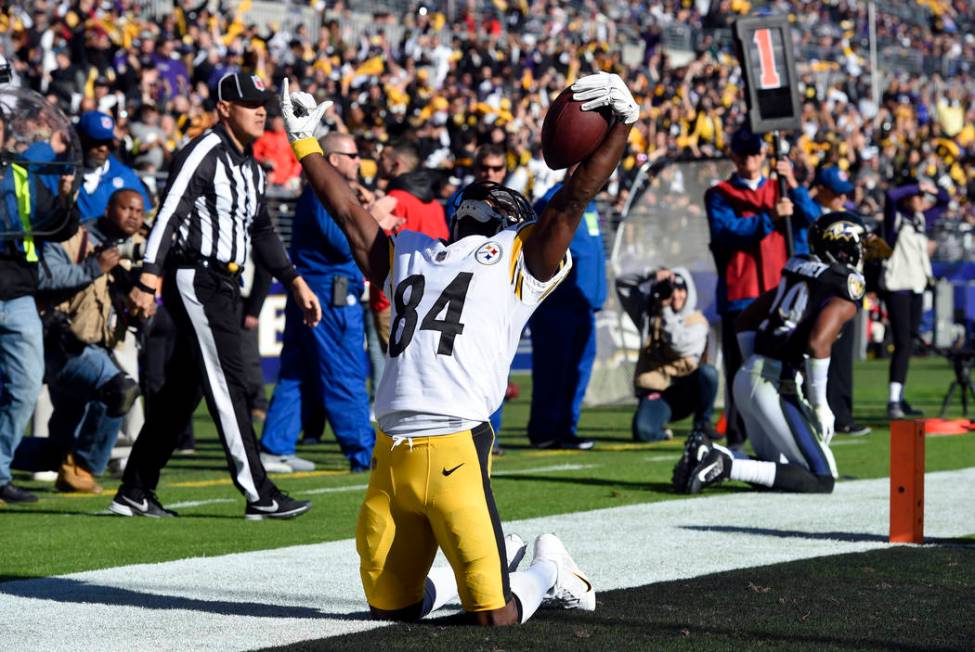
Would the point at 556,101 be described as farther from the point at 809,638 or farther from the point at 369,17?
the point at 369,17

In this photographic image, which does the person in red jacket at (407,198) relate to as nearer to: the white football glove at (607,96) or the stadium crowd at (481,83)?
the stadium crowd at (481,83)

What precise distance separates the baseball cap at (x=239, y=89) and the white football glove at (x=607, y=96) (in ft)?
9.89

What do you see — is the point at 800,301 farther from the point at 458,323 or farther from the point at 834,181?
the point at 458,323

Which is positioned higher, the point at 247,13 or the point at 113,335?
the point at 247,13

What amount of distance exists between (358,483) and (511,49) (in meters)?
20.1

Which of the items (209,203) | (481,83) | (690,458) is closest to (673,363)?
(690,458)

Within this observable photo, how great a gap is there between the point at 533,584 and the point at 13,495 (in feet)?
13.9

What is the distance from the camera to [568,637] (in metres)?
4.89

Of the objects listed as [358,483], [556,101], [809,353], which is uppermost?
[556,101]

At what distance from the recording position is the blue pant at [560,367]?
39.1 feet

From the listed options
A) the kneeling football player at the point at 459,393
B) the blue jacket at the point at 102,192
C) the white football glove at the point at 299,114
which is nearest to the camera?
the kneeling football player at the point at 459,393

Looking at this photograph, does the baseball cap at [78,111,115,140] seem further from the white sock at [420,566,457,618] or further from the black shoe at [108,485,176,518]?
the white sock at [420,566,457,618]

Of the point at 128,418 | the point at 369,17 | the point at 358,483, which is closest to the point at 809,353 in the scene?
the point at 358,483

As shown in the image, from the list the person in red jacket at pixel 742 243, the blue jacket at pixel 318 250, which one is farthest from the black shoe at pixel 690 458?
the blue jacket at pixel 318 250
